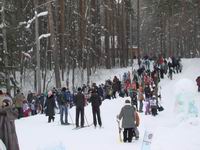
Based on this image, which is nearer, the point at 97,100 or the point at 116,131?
the point at 116,131

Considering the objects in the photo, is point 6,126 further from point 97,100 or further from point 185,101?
point 97,100

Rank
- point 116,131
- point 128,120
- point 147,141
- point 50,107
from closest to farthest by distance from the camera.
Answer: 1. point 147,141
2. point 128,120
3. point 116,131
4. point 50,107

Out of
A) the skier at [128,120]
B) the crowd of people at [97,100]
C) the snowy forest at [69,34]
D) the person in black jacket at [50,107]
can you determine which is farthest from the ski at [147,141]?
the snowy forest at [69,34]

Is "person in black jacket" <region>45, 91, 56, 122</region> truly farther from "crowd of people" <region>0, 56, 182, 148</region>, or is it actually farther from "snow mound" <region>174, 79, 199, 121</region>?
"snow mound" <region>174, 79, 199, 121</region>

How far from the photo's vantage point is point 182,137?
15445 millimetres

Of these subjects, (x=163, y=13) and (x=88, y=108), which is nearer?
(x=88, y=108)

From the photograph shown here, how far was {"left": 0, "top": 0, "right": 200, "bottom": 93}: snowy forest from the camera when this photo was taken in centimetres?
3769

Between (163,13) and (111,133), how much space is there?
1944 inches

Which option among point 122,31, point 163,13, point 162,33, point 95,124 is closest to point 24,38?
point 122,31

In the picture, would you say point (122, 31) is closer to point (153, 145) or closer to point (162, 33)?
point (162, 33)

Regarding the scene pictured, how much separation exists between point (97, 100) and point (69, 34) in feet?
106

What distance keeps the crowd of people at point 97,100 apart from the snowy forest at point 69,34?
4.50 metres

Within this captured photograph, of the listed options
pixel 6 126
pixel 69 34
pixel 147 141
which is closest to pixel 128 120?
pixel 147 141

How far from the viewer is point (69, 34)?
2101 inches
